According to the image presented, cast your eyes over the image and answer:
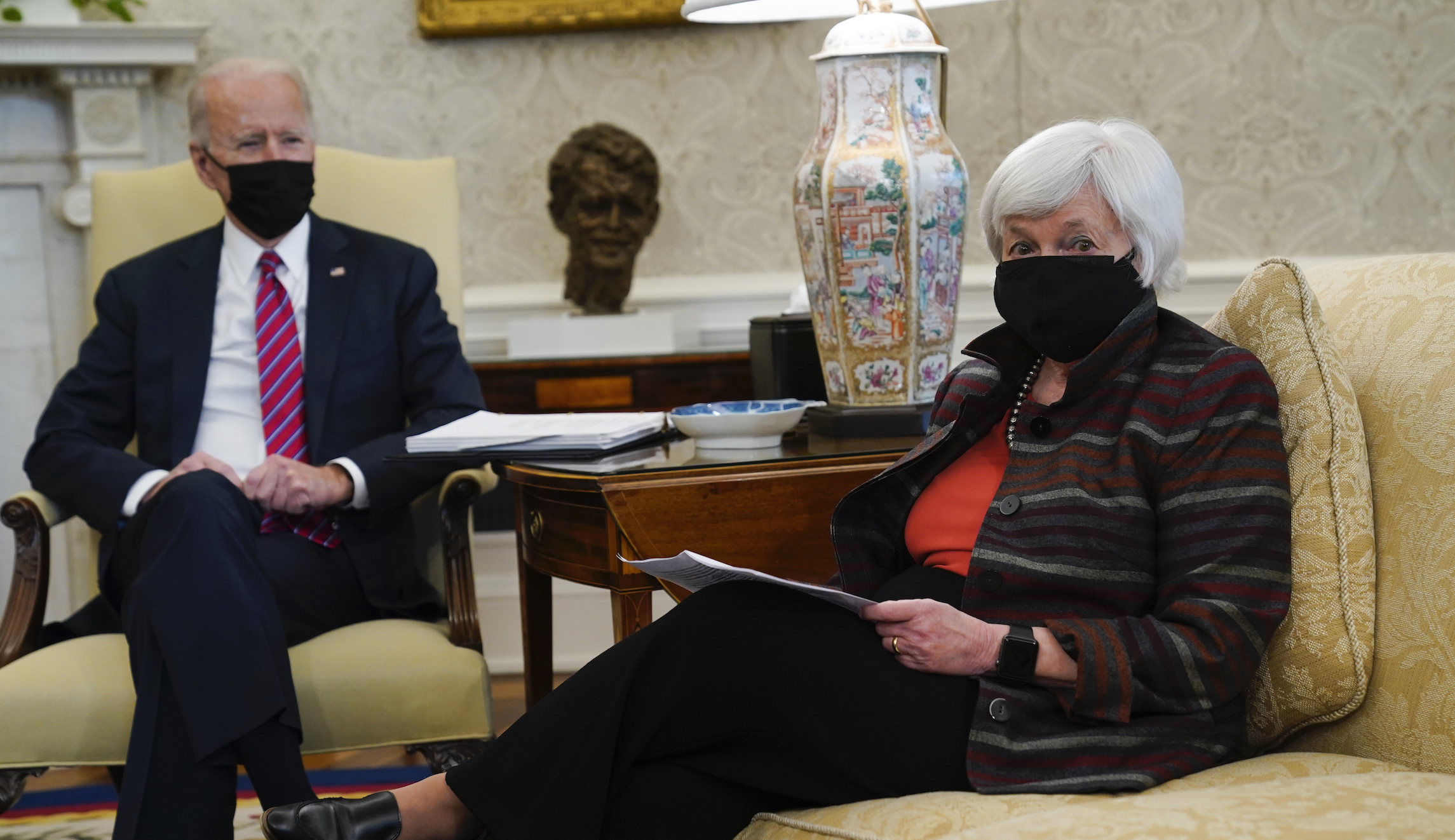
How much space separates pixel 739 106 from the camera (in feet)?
9.94

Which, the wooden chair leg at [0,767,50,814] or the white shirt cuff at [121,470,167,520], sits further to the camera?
the white shirt cuff at [121,470,167,520]

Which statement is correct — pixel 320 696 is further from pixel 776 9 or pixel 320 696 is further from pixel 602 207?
pixel 602 207

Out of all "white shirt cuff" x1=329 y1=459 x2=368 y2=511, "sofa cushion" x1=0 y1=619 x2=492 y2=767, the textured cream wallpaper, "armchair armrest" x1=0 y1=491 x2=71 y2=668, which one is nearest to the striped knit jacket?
"sofa cushion" x1=0 y1=619 x2=492 y2=767

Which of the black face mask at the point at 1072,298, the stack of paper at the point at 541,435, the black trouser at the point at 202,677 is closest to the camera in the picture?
the black face mask at the point at 1072,298

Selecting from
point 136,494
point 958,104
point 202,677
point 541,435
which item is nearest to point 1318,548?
point 541,435

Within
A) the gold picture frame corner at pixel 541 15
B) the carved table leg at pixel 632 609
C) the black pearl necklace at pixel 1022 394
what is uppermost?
the gold picture frame corner at pixel 541 15

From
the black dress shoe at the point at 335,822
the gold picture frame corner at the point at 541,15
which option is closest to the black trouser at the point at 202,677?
the black dress shoe at the point at 335,822

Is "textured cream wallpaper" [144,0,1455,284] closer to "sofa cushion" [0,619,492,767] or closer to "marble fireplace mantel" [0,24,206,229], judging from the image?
"marble fireplace mantel" [0,24,206,229]

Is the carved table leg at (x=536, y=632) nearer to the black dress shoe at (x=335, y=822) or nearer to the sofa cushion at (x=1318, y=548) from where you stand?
the black dress shoe at (x=335, y=822)

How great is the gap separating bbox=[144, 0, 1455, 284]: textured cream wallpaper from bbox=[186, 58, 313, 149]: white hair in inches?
38.4

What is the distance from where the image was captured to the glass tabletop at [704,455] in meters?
1.58

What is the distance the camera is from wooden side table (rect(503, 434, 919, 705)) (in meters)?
1.56

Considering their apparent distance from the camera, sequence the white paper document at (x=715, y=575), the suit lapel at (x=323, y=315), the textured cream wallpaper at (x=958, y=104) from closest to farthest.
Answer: the white paper document at (x=715, y=575)
the suit lapel at (x=323, y=315)
the textured cream wallpaper at (x=958, y=104)

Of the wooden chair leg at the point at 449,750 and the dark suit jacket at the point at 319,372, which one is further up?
the dark suit jacket at the point at 319,372
